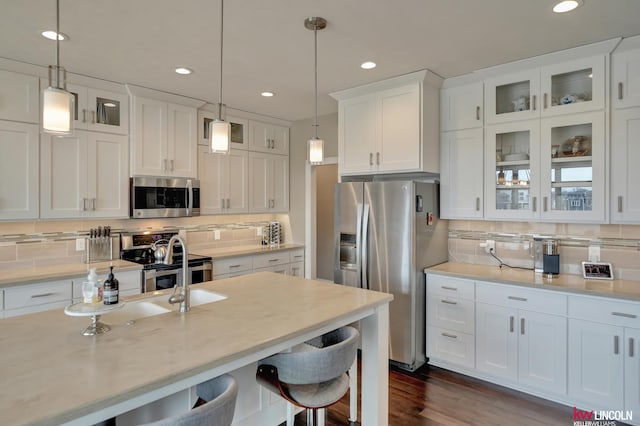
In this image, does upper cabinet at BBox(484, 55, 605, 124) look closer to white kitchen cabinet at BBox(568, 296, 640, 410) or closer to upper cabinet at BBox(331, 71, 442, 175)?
upper cabinet at BBox(331, 71, 442, 175)

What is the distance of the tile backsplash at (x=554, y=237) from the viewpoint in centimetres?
292

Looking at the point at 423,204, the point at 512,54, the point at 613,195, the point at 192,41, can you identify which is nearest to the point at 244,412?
the point at 423,204

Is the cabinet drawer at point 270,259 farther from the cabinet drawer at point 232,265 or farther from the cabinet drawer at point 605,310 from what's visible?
the cabinet drawer at point 605,310

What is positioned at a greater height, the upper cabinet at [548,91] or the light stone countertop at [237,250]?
the upper cabinet at [548,91]

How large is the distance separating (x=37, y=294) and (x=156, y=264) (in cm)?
94

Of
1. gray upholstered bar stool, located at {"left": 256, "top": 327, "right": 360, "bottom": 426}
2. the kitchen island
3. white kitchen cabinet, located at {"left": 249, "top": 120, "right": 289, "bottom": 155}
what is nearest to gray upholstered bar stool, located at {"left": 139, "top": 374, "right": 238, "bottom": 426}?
the kitchen island

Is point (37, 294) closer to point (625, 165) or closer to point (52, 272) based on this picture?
point (52, 272)

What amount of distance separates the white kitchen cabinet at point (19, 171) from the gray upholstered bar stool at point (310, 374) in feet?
8.70

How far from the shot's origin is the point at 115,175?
360 cm

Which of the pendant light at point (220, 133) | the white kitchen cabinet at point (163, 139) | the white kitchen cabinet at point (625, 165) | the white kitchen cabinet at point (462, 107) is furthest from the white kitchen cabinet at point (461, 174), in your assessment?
the white kitchen cabinet at point (163, 139)

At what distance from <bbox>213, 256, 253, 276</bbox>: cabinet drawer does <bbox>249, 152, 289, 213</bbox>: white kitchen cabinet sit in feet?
2.39

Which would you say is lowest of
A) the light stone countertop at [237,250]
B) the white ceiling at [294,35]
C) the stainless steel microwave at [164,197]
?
the light stone countertop at [237,250]

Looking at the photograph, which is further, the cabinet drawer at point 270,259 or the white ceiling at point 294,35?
the cabinet drawer at point 270,259

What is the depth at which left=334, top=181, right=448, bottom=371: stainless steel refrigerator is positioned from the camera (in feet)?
10.7
